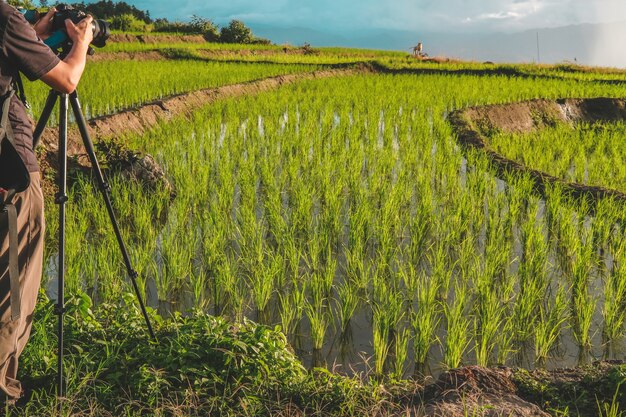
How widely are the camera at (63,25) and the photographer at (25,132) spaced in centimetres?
4

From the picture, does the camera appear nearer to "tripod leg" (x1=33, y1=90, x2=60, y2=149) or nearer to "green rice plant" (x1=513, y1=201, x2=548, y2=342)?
"tripod leg" (x1=33, y1=90, x2=60, y2=149)

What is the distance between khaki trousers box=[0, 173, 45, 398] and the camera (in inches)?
86.7

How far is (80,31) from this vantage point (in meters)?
2.27

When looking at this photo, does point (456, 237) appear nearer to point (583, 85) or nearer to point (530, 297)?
point (530, 297)

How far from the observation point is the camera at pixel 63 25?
2332mm

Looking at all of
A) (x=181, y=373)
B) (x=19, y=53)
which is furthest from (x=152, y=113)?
(x=19, y=53)

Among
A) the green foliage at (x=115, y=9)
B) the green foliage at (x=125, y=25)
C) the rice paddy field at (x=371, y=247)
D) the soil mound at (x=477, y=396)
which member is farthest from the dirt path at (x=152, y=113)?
the green foliage at (x=115, y=9)

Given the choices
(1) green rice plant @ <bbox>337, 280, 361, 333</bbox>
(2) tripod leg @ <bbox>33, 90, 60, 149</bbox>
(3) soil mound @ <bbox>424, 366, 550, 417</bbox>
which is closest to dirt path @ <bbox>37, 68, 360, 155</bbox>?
(1) green rice plant @ <bbox>337, 280, 361, 333</bbox>

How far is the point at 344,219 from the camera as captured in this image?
5.01 m

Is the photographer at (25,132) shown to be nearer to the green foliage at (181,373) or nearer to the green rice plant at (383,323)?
the green foliage at (181,373)

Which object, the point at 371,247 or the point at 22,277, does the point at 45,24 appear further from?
the point at 371,247

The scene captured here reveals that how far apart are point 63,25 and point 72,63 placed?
294mm

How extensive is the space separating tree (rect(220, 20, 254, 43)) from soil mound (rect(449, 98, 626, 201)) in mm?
19498

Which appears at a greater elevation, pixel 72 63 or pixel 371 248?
pixel 72 63
